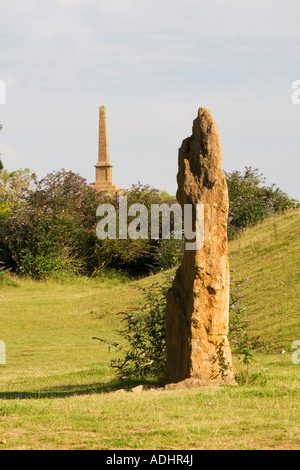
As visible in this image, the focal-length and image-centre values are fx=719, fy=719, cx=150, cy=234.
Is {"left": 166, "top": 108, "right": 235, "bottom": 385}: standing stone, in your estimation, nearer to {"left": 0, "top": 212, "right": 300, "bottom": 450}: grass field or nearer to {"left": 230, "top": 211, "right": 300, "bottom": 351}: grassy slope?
{"left": 0, "top": 212, "right": 300, "bottom": 450}: grass field

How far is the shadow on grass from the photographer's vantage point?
34.1 ft

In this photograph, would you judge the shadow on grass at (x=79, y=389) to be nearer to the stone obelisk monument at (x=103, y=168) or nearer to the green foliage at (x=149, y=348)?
the green foliage at (x=149, y=348)

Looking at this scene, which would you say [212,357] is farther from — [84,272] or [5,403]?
[84,272]

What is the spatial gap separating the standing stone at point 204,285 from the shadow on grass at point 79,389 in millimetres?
868

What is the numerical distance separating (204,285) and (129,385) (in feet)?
7.23

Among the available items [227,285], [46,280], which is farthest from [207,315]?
[46,280]

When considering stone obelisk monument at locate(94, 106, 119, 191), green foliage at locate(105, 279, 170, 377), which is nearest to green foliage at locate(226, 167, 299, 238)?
stone obelisk monument at locate(94, 106, 119, 191)

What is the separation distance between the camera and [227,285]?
31.9 ft

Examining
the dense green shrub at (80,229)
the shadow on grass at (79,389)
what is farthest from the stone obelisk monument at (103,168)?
the shadow on grass at (79,389)

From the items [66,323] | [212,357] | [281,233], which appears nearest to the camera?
[212,357]

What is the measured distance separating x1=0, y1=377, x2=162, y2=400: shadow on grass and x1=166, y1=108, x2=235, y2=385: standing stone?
0.87m

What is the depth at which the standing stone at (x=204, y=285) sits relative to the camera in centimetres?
959

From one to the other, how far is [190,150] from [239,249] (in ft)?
49.0

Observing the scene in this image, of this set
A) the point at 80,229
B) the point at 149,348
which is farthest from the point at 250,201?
the point at 149,348
